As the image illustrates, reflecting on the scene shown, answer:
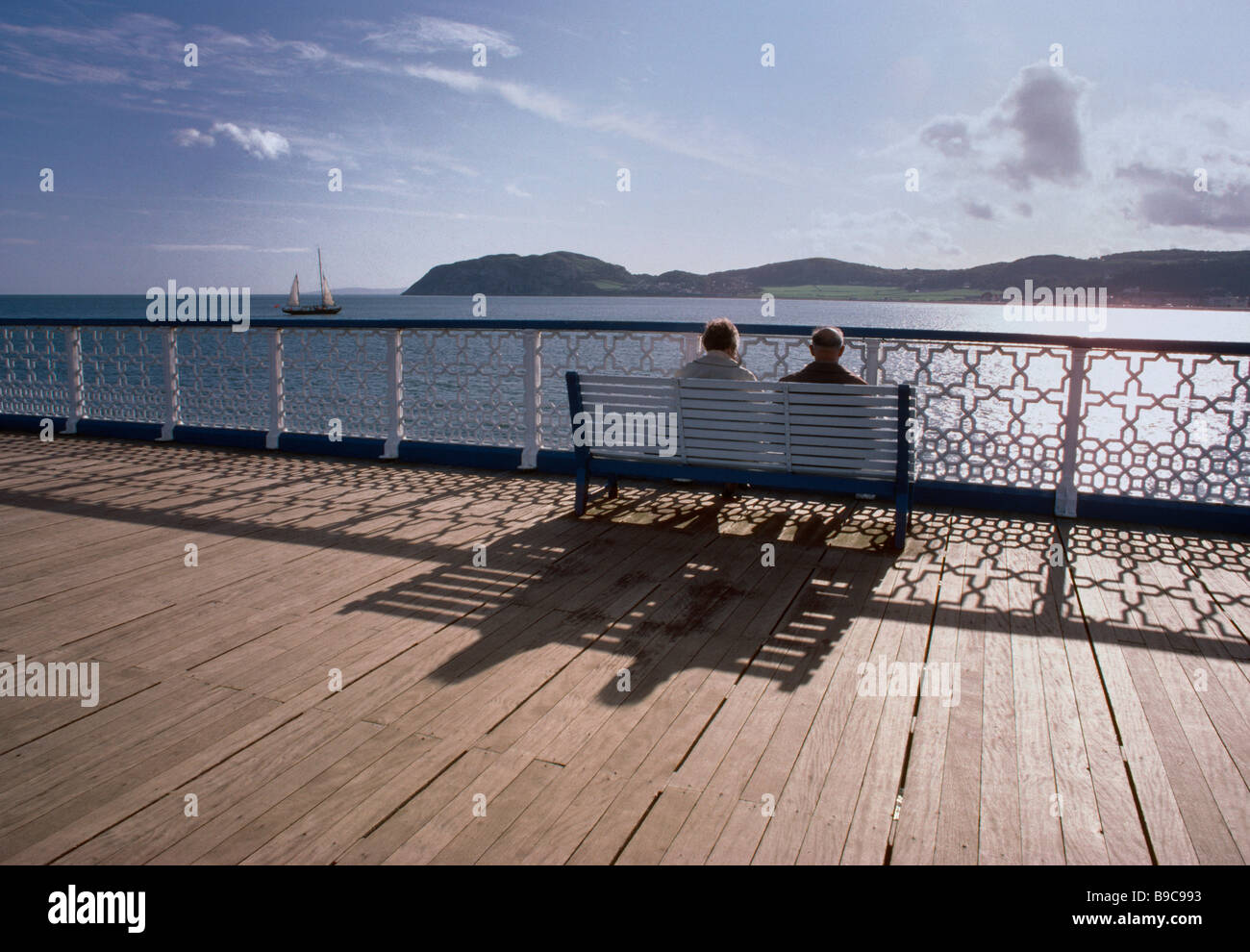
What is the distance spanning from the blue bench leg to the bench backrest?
169 mm

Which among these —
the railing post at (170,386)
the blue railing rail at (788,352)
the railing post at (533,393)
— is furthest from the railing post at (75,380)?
the railing post at (533,393)

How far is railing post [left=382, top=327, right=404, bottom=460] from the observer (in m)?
6.70

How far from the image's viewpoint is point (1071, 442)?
201 inches

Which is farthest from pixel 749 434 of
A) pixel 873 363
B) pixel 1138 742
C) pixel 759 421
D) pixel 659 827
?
pixel 659 827

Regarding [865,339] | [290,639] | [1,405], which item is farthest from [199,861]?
[1,405]

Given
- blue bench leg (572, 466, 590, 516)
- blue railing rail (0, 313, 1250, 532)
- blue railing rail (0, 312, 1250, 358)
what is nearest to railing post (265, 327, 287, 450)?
blue railing rail (0, 313, 1250, 532)

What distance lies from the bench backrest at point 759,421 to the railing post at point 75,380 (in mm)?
5828

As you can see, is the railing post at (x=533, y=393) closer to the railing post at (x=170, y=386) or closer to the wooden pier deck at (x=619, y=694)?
the wooden pier deck at (x=619, y=694)

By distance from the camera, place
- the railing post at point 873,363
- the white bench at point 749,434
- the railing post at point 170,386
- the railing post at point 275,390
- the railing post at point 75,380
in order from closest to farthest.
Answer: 1. the white bench at point 749,434
2. the railing post at point 873,363
3. the railing post at point 275,390
4. the railing post at point 170,386
5. the railing post at point 75,380

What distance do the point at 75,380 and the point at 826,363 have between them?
23.3 feet

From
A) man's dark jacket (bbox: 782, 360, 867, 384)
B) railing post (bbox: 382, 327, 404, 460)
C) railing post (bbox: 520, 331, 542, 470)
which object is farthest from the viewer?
railing post (bbox: 382, 327, 404, 460)

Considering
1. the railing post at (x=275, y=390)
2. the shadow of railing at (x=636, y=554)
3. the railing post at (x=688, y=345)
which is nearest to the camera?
the shadow of railing at (x=636, y=554)

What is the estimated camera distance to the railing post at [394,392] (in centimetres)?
670

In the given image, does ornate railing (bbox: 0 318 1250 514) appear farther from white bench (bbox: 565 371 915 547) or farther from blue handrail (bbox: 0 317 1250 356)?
white bench (bbox: 565 371 915 547)
